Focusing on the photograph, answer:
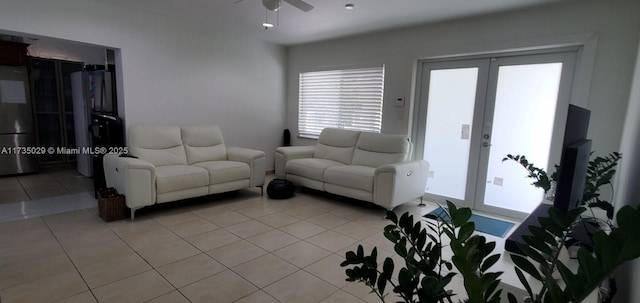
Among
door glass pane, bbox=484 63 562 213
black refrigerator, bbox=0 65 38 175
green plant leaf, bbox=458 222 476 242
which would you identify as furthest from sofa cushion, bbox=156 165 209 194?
door glass pane, bbox=484 63 562 213

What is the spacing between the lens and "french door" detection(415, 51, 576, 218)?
11.0 feet

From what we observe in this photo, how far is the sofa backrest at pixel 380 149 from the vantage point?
13.5 feet

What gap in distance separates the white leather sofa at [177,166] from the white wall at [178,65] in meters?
0.38

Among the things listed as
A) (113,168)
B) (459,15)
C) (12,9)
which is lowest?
(113,168)

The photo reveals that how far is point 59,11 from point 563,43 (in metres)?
5.35

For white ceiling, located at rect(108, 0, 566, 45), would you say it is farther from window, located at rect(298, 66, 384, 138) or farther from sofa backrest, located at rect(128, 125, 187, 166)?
sofa backrest, located at rect(128, 125, 187, 166)

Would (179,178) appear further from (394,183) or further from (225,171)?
(394,183)

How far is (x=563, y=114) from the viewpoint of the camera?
3266 mm

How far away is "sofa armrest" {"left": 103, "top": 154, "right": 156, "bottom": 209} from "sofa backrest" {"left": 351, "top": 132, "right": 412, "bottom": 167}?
259cm

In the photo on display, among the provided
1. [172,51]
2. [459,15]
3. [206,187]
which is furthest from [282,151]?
[459,15]

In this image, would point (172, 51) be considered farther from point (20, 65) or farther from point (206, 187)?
point (20, 65)

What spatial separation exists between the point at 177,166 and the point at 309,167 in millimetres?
1700

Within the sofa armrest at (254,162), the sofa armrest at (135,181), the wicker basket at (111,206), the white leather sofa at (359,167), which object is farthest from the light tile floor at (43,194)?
the white leather sofa at (359,167)

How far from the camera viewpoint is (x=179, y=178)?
3500mm
